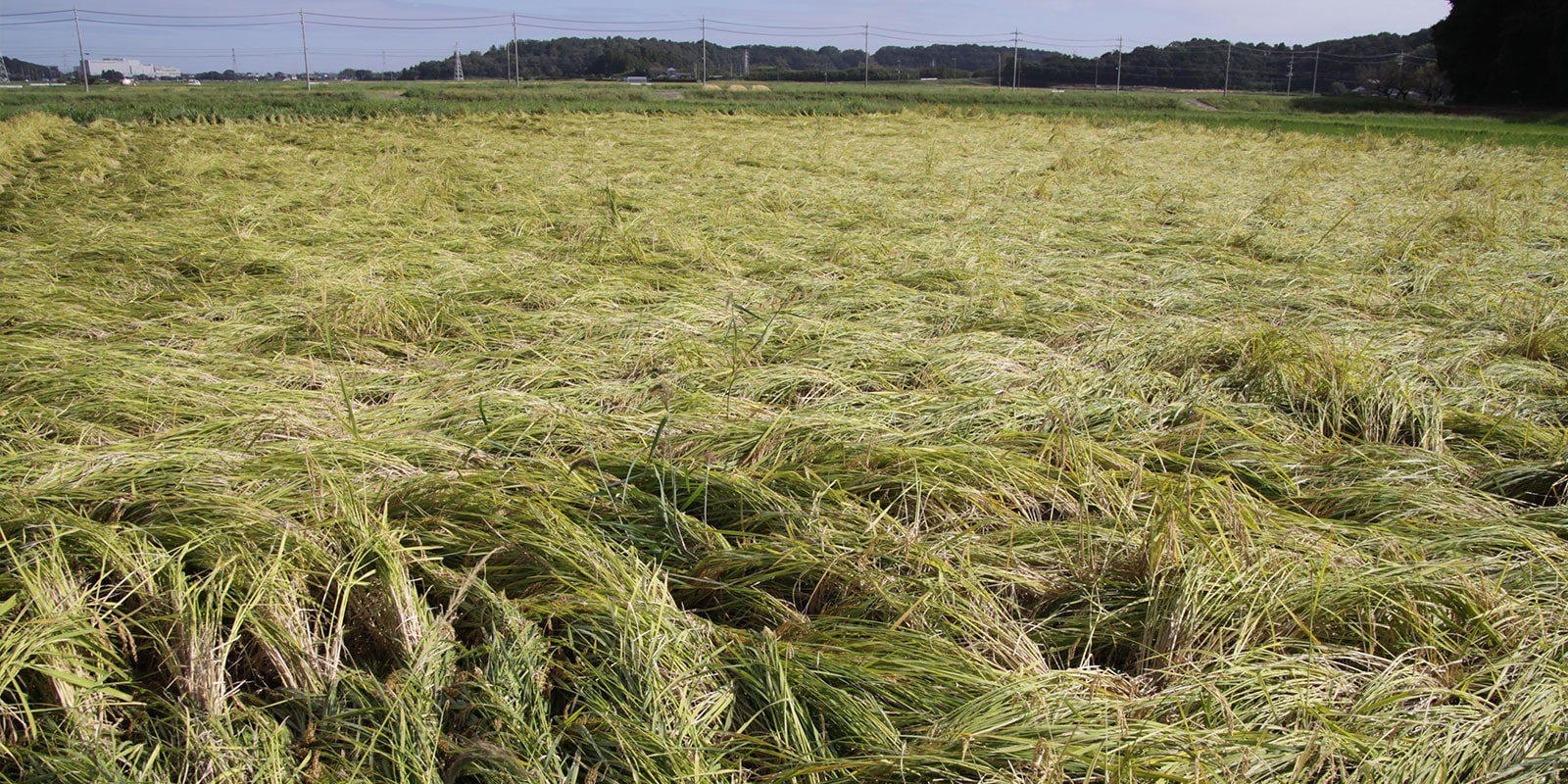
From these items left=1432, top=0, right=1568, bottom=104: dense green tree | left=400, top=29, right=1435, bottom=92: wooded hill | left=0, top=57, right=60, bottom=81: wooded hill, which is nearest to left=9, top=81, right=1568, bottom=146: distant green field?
left=1432, top=0, right=1568, bottom=104: dense green tree

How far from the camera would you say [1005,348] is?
10.00 ft

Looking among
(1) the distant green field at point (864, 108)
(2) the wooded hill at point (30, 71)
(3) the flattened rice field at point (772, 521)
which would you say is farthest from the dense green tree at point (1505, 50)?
(2) the wooded hill at point (30, 71)

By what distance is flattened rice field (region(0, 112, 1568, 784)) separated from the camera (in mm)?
1229

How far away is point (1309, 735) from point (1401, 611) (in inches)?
18.2

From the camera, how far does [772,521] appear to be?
5.88ft

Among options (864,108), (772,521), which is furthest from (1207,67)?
(772,521)

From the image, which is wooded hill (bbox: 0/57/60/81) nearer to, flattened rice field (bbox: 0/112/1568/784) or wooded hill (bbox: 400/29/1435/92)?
wooded hill (bbox: 400/29/1435/92)

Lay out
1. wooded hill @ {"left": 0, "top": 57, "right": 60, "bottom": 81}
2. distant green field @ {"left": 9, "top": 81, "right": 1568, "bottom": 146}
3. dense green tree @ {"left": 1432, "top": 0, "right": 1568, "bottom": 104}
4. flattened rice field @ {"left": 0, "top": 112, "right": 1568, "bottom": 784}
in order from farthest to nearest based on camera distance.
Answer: wooded hill @ {"left": 0, "top": 57, "right": 60, "bottom": 81} < dense green tree @ {"left": 1432, "top": 0, "right": 1568, "bottom": 104} < distant green field @ {"left": 9, "top": 81, "right": 1568, "bottom": 146} < flattened rice field @ {"left": 0, "top": 112, "right": 1568, "bottom": 784}

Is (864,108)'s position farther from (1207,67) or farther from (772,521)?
(1207,67)

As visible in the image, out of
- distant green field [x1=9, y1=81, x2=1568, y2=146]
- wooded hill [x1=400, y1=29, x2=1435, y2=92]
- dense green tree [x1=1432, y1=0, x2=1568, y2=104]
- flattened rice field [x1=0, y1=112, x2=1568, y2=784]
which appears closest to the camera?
flattened rice field [x1=0, y1=112, x2=1568, y2=784]

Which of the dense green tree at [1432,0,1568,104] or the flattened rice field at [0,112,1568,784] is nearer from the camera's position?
the flattened rice field at [0,112,1568,784]

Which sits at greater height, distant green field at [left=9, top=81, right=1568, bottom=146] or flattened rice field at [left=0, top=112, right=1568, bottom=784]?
distant green field at [left=9, top=81, right=1568, bottom=146]

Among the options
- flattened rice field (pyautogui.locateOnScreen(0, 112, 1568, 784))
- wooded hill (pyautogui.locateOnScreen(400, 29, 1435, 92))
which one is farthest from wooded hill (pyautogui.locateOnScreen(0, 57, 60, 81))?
flattened rice field (pyautogui.locateOnScreen(0, 112, 1568, 784))

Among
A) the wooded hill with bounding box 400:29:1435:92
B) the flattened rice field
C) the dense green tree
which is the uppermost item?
the wooded hill with bounding box 400:29:1435:92
